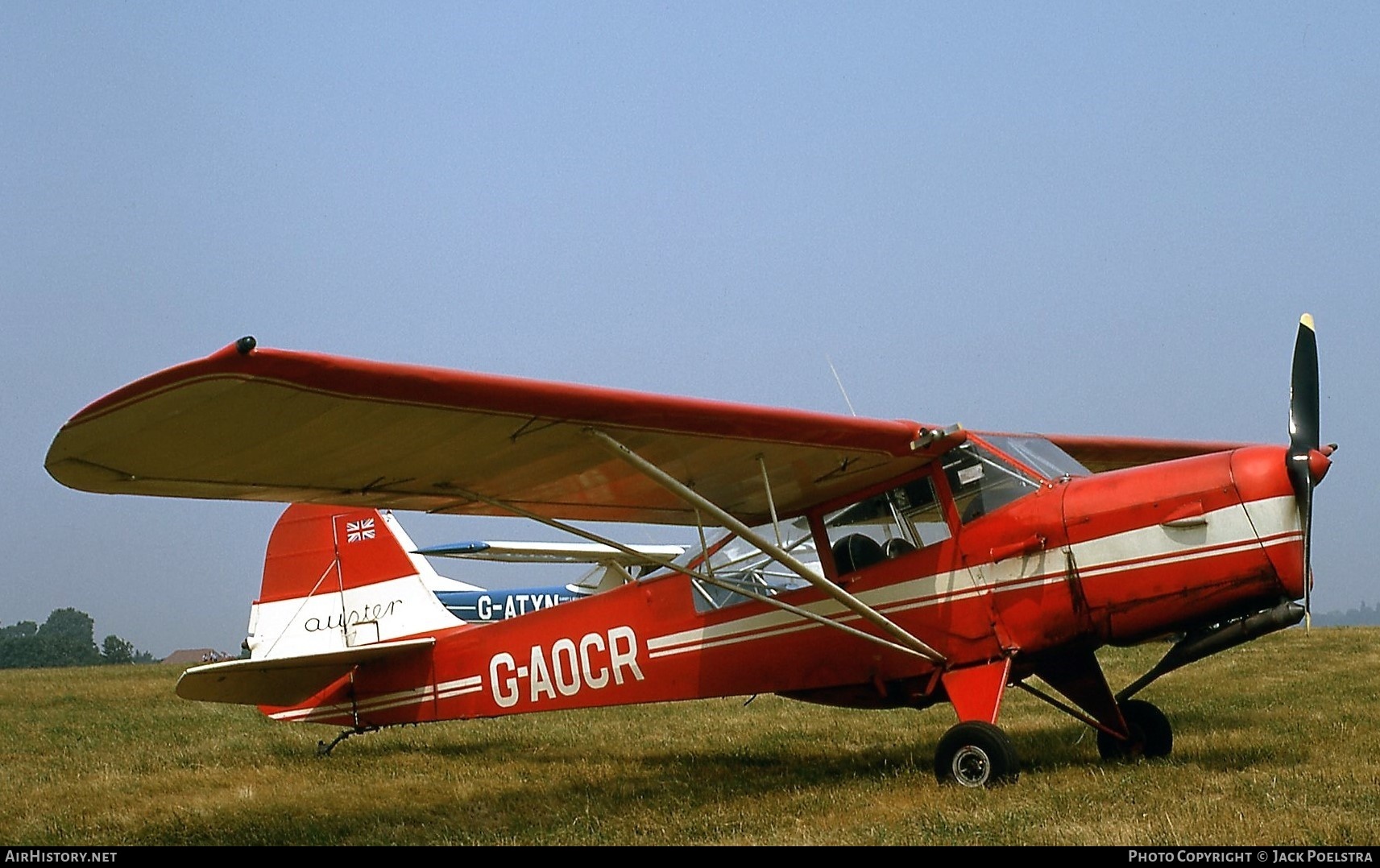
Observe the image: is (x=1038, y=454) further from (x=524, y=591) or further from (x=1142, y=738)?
(x=524, y=591)

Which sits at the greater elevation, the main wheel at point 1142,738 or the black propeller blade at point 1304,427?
the black propeller blade at point 1304,427

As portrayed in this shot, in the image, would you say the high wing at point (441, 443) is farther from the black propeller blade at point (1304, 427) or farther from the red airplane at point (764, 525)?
the black propeller blade at point (1304, 427)

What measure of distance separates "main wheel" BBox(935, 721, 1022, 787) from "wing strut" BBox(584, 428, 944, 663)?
0.62 metres

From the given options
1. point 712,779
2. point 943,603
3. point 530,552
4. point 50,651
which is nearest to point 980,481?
point 943,603

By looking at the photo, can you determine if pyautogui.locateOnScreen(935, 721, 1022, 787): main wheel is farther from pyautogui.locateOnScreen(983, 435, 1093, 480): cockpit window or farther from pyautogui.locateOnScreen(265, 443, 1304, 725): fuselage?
pyautogui.locateOnScreen(983, 435, 1093, 480): cockpit window

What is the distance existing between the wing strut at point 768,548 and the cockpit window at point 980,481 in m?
0.78

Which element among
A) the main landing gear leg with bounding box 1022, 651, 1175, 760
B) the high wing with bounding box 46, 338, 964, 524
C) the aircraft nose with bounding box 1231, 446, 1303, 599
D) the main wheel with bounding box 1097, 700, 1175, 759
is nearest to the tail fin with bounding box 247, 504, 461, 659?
the high wing with bounding box 46, 338, 964, 524

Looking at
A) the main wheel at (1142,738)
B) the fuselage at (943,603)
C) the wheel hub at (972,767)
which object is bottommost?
the main wheel at (1142,738)

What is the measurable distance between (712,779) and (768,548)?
2136 millimetres

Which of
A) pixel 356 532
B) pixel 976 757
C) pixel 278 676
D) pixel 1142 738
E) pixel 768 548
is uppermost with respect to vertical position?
pixel 356 532

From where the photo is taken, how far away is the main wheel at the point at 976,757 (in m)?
6.29

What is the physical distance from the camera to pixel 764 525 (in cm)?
830

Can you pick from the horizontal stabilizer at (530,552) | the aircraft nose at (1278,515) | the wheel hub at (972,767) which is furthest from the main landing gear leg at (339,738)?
the horizontal stabilizer at (530,552)

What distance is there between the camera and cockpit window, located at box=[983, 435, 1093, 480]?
7215 millimetres
